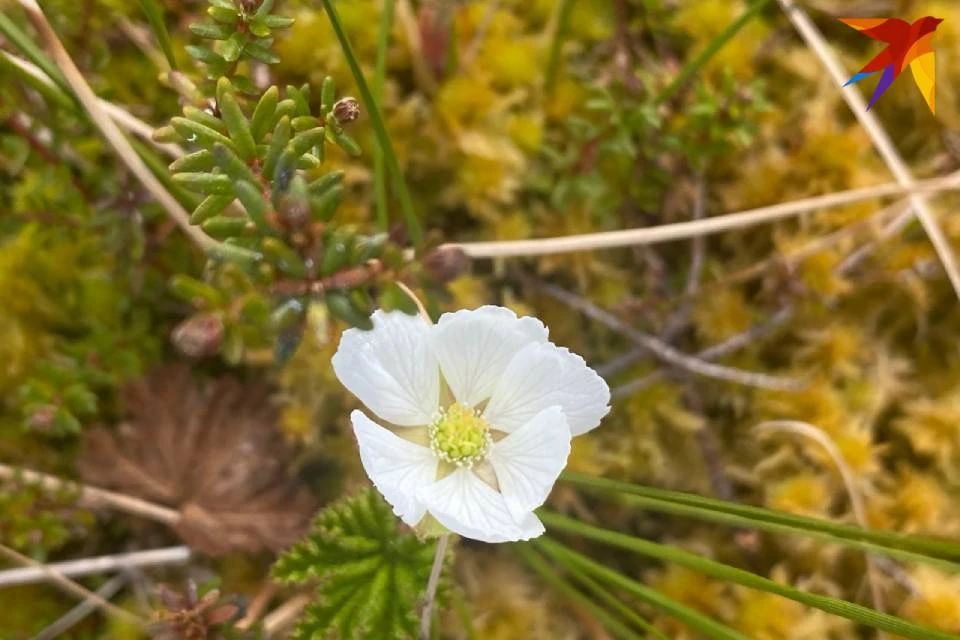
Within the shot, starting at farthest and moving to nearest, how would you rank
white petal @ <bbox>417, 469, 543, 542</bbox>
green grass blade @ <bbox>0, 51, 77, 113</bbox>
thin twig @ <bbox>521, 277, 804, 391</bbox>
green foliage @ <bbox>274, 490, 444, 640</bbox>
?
1. thin twig @ <bbox>521, 277, 804, 391</bbox>
2. green grass blade @ <bbox>0, 51, 77, 113</bbox>
3. green foliage @ <bbox>274, 490, 444, 640</bbox>
4. white petal @ <bbox>417, 469, 543, 542</bbox>

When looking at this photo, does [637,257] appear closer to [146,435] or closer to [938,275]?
[938,275]

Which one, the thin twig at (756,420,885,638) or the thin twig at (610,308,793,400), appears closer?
the thin twig at (756,420,885,638)

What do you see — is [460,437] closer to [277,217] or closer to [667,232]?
[277,217]

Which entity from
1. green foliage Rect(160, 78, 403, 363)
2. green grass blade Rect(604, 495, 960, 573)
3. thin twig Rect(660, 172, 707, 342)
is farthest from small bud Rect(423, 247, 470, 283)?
thin twig Rect(660, 172, 707, 342)

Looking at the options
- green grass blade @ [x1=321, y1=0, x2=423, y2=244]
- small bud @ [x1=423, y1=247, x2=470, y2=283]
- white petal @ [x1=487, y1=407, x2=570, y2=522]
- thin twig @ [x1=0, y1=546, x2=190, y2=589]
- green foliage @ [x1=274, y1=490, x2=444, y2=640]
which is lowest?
thin twig @ [x1=0, y1=546, x2=190, y2=589]

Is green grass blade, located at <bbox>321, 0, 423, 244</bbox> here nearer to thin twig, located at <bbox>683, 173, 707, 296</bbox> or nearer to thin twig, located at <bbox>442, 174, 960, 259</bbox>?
thin twig, located at <bbox>442, 174, 960, 259</bbox>

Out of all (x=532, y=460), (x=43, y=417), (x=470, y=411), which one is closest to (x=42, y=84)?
(x=43, y=417)
